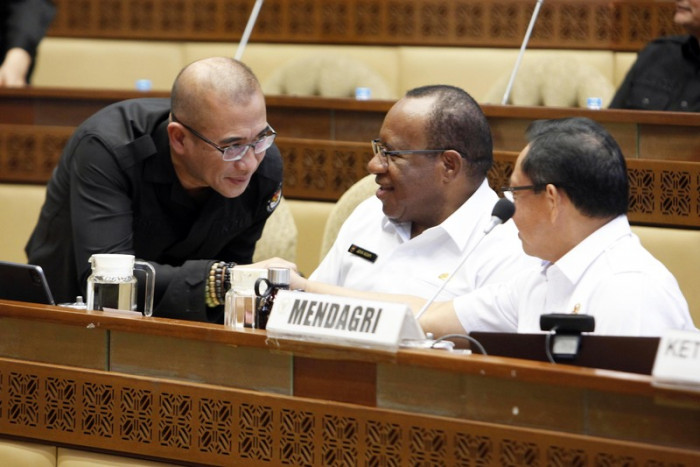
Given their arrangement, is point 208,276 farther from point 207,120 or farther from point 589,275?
point 589,275

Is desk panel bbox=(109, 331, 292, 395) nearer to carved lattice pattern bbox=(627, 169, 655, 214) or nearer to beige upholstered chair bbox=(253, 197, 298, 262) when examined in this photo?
beige upholstered chair bbox=(253, 197, 298, 262)

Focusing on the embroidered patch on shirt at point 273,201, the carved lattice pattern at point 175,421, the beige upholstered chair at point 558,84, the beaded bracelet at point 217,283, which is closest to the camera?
the carved lattice pattern at point 175,421

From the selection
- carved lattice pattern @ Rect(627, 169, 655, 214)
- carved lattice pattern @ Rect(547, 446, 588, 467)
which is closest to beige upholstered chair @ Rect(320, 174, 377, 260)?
carved lattice pattern @ Rect(627, 169, 655, 214)

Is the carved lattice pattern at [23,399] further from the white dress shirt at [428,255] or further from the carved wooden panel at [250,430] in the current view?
the white dress shirt at [428,255]

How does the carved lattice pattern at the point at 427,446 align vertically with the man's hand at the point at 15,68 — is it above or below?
below

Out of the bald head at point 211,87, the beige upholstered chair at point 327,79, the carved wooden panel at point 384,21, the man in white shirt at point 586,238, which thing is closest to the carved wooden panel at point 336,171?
the beige upholstered chair at point 327,79

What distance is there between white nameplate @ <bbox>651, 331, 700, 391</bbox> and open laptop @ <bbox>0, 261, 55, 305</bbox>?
1.14m

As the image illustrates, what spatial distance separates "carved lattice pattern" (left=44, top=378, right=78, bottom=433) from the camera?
1866 mm

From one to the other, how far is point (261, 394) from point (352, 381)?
0.50 ft

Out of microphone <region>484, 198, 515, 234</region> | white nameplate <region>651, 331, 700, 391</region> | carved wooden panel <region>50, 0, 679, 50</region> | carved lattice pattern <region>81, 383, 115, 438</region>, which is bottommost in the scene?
carved lattice pattern <region>81, 383, 115, 438</region>

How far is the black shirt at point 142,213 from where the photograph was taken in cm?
260

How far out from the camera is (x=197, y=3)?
486cm

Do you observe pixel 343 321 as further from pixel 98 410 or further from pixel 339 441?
pixel 98 410

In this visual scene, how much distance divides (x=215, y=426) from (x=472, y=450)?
0.43m
